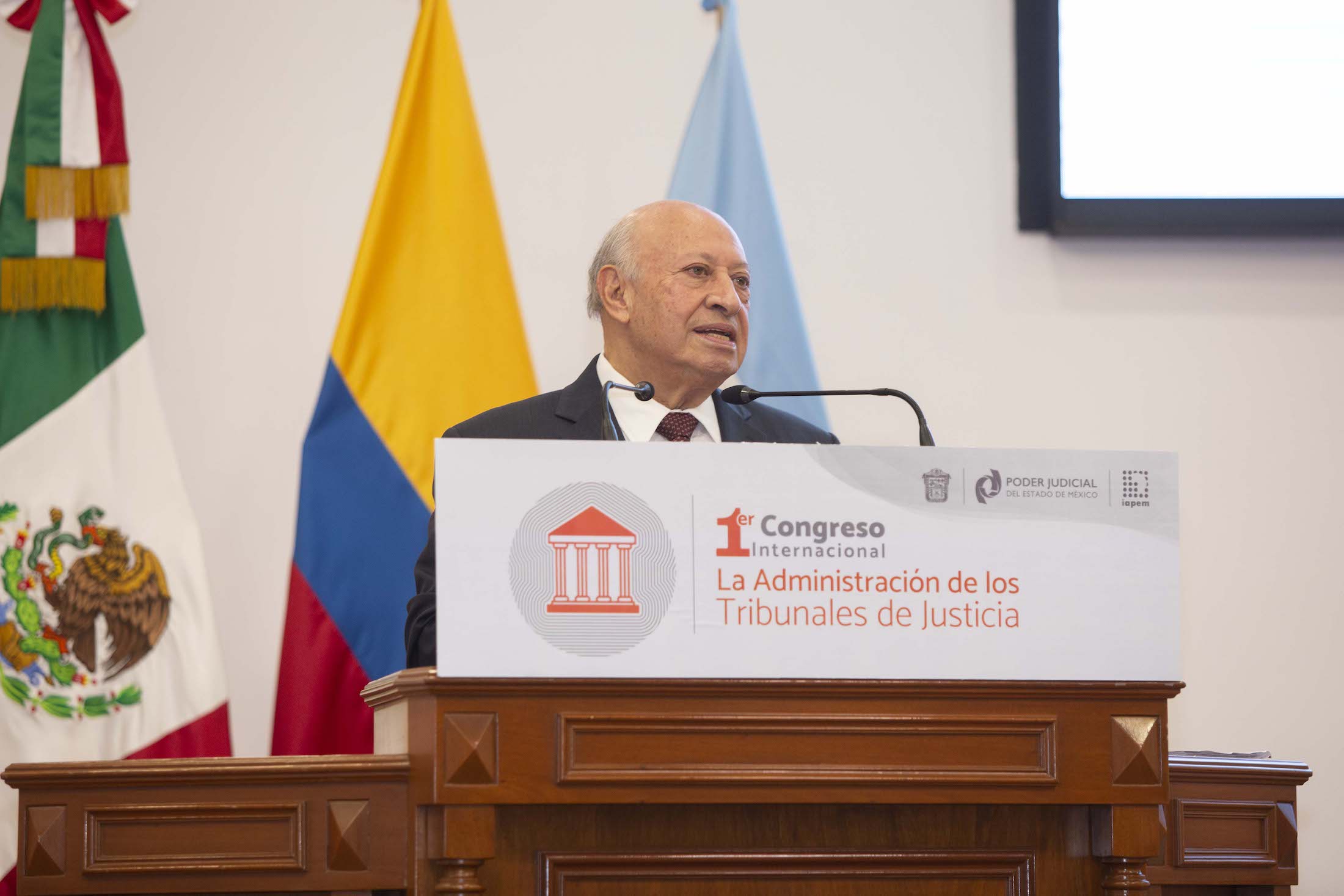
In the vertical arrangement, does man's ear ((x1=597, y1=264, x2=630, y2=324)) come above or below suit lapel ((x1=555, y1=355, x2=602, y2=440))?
above

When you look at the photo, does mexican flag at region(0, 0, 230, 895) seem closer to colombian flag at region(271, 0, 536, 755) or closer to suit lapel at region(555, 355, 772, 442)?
colombian flag at region(271, 0, 536, 755)

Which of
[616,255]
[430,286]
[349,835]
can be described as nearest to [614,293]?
[616,255]

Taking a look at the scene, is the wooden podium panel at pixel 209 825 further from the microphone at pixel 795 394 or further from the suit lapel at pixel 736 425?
the suit lapel at pixel 736 425

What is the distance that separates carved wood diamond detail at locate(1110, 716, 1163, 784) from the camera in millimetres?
1620

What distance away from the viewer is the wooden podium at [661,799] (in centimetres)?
153

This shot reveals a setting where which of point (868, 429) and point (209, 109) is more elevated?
point (209, 109)

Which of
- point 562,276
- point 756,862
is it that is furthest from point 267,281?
point 756,862

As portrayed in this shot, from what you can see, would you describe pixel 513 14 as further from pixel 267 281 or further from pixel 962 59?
pixel 962 59

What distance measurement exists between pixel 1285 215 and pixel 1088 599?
2.51m

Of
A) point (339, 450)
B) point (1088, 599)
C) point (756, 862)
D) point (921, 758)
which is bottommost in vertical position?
point (756, 862)

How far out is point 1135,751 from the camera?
1626 mm

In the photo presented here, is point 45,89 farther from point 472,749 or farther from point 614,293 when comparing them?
point 472,749

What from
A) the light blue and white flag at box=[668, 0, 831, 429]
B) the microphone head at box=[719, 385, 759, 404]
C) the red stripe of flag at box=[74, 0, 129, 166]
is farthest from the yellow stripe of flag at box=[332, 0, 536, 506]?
the microphone head at box=[719, 385, 759, 404]

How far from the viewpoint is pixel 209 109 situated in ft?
11.7
